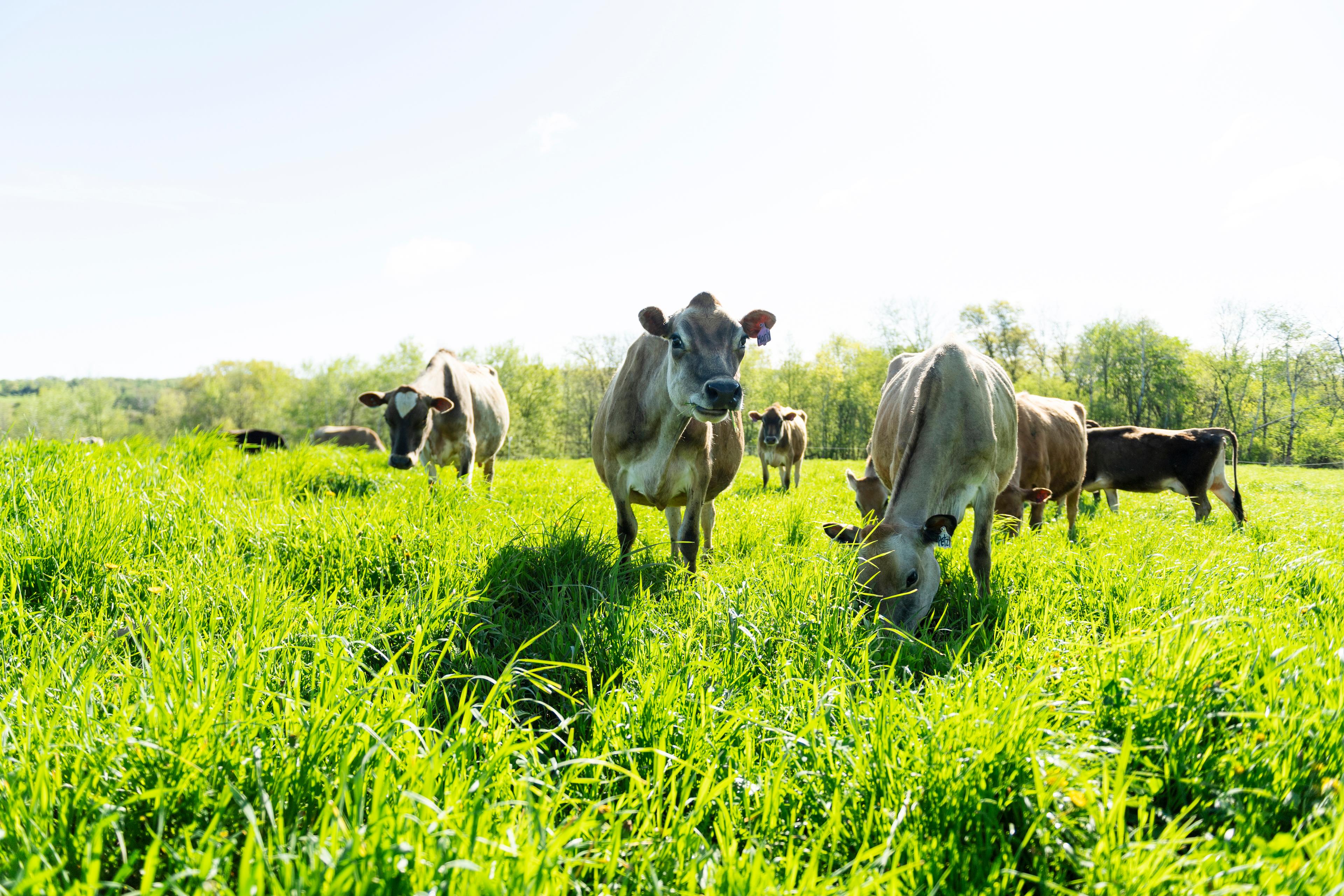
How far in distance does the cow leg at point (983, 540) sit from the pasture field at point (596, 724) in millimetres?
443

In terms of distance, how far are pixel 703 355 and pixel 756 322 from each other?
0.89 metres

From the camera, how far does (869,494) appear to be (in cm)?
574

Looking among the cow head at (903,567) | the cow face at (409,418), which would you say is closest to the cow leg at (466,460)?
the cow face at (409,418)

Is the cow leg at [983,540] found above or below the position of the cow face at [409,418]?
below

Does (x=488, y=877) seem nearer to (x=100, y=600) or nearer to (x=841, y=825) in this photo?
(x=841, y=825)

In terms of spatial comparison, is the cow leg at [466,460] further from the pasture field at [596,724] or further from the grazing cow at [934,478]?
the grazing cow at [934,478]

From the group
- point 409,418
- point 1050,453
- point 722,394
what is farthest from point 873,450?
point 409,418

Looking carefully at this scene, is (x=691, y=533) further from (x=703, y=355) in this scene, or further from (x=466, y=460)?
(x=466, y=460)

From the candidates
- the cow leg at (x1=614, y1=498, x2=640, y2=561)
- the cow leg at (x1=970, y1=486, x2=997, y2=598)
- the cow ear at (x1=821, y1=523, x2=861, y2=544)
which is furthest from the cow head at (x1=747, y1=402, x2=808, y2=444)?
the cow ear at (x1=821, y1=523, x2=861, y2=544)

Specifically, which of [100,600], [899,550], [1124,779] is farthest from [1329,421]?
[100,600]

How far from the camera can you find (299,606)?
2922mm

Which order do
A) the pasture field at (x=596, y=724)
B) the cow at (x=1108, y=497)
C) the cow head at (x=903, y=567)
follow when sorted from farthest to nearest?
the cow at (x=1108, y=497) < the cow head at (x=903, y=567) < the pasture field at (x=596, y=724)

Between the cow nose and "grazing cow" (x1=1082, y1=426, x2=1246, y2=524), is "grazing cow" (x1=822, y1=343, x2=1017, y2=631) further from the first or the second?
"grazing cow" (x1=1082, y1=426, x2=1246, y2=524)

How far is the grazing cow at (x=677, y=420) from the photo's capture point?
16.0 ft
